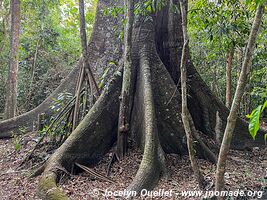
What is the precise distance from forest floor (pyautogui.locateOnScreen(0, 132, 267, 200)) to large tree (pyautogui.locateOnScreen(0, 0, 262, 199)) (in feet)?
0.69

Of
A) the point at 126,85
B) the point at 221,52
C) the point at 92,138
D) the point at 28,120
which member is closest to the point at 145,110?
the point at 126,85

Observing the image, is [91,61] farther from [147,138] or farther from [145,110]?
[147,138]

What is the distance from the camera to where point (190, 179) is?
14.4 ft

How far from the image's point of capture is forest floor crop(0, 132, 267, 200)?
3979mm

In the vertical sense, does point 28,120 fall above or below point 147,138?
above

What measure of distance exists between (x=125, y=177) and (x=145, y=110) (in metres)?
1.16

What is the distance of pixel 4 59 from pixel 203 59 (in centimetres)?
819

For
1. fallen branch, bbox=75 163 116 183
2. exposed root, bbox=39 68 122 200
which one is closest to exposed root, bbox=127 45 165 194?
exposed root, bbox=39 68 122 200

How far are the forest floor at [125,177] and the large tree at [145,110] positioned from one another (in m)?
0.21

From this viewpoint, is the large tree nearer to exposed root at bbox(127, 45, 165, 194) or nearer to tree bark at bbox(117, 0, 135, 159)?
exposed root at bbox(127, 45, 165, 194)

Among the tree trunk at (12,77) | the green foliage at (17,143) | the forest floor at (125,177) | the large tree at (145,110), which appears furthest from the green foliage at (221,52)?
the tree trunk at (12,77)

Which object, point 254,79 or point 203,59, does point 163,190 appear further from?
point 203,59

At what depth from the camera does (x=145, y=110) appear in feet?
16.2

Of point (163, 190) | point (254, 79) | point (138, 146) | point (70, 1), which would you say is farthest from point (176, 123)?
point (70, 1)
